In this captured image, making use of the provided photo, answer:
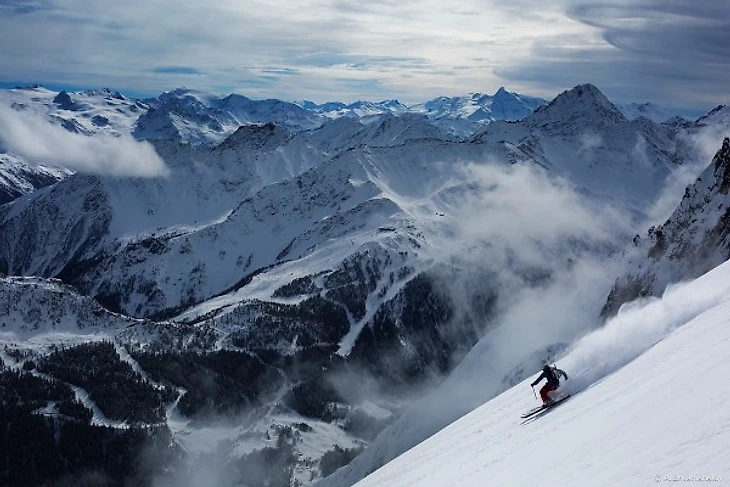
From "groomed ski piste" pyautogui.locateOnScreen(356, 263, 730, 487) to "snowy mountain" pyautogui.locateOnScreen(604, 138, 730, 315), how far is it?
40.0 m

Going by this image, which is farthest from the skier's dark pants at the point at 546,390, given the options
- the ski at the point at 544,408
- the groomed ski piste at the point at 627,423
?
the groomed ski piste at the point at 627,423

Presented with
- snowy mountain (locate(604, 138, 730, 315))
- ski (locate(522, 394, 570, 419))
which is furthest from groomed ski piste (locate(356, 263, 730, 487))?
snowy mountain (locate(604, 138, 730, 315))

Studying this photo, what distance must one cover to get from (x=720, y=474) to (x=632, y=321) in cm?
2521

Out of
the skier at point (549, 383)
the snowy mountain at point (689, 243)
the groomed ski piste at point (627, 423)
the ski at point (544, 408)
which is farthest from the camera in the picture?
the snowy mountain at point (689, 243)

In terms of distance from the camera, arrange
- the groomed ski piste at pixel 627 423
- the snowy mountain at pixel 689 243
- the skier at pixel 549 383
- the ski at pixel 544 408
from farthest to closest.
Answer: the snowy mountain at pixel 689 243 < the skier at pixel 549 383 < the ski at pixel 544 408 < the groomed ski piste at pixel 627 423

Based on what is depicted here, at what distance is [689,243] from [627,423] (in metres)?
70.0

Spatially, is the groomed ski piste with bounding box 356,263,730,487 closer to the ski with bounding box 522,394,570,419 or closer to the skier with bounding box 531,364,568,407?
the ski with bounding box 522,394,570,419

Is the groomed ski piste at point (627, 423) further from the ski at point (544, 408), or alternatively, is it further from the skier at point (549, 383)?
the skier at point (549, 383)

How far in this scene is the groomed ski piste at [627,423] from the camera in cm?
1368

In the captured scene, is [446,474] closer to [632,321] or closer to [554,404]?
[554,404]

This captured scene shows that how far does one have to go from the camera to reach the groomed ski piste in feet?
44.9

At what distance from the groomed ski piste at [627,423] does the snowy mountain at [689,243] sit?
3996 cm

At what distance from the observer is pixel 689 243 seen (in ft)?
258

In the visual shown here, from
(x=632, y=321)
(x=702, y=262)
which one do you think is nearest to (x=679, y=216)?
(x=702, y=262)
